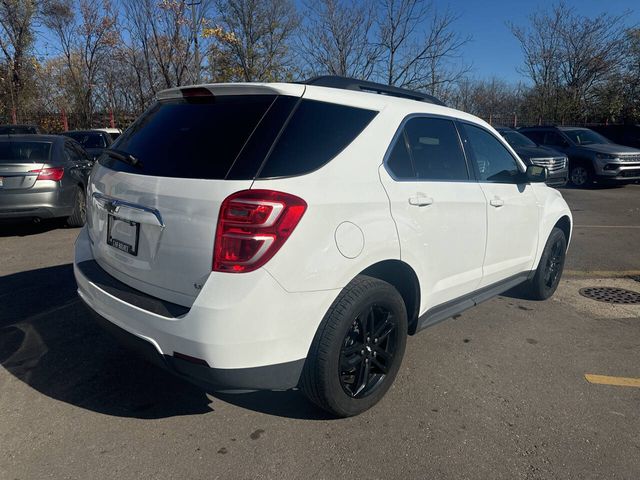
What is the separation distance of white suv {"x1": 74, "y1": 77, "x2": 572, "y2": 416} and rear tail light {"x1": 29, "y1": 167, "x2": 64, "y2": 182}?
4.81m

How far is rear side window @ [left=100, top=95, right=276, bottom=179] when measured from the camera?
2402 millimetres

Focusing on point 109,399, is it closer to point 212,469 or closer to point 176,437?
point 176,437

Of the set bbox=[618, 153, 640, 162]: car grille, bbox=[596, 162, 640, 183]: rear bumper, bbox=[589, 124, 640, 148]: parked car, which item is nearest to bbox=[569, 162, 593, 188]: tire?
bbox=[596, 162, 640, 183]: rear bumper

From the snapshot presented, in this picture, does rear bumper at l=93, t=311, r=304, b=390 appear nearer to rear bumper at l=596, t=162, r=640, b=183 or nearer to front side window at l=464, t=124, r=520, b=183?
front side window at l=464, t=124, r=520, b=183

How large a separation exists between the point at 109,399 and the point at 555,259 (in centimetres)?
429

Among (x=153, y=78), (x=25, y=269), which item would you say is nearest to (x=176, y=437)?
(x=25, y=269)

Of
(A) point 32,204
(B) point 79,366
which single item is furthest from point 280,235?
(A) point 32,204

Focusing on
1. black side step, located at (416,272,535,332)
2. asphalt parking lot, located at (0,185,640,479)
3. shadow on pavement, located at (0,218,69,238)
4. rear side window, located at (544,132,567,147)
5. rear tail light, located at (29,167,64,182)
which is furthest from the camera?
rear side window, located at (544,132,567,147)

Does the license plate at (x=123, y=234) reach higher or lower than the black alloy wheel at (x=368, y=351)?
higher

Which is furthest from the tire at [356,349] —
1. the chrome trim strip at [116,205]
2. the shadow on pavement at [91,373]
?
the chrome trim strip at [116,205]

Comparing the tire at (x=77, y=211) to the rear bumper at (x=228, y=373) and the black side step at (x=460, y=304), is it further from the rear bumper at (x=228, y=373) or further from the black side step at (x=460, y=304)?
the black side step at (x=460, y=304)

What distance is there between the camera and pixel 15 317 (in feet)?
13.7

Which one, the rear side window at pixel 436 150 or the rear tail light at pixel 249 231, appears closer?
the rear tail light at pixel 249 231

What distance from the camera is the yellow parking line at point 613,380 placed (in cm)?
330
